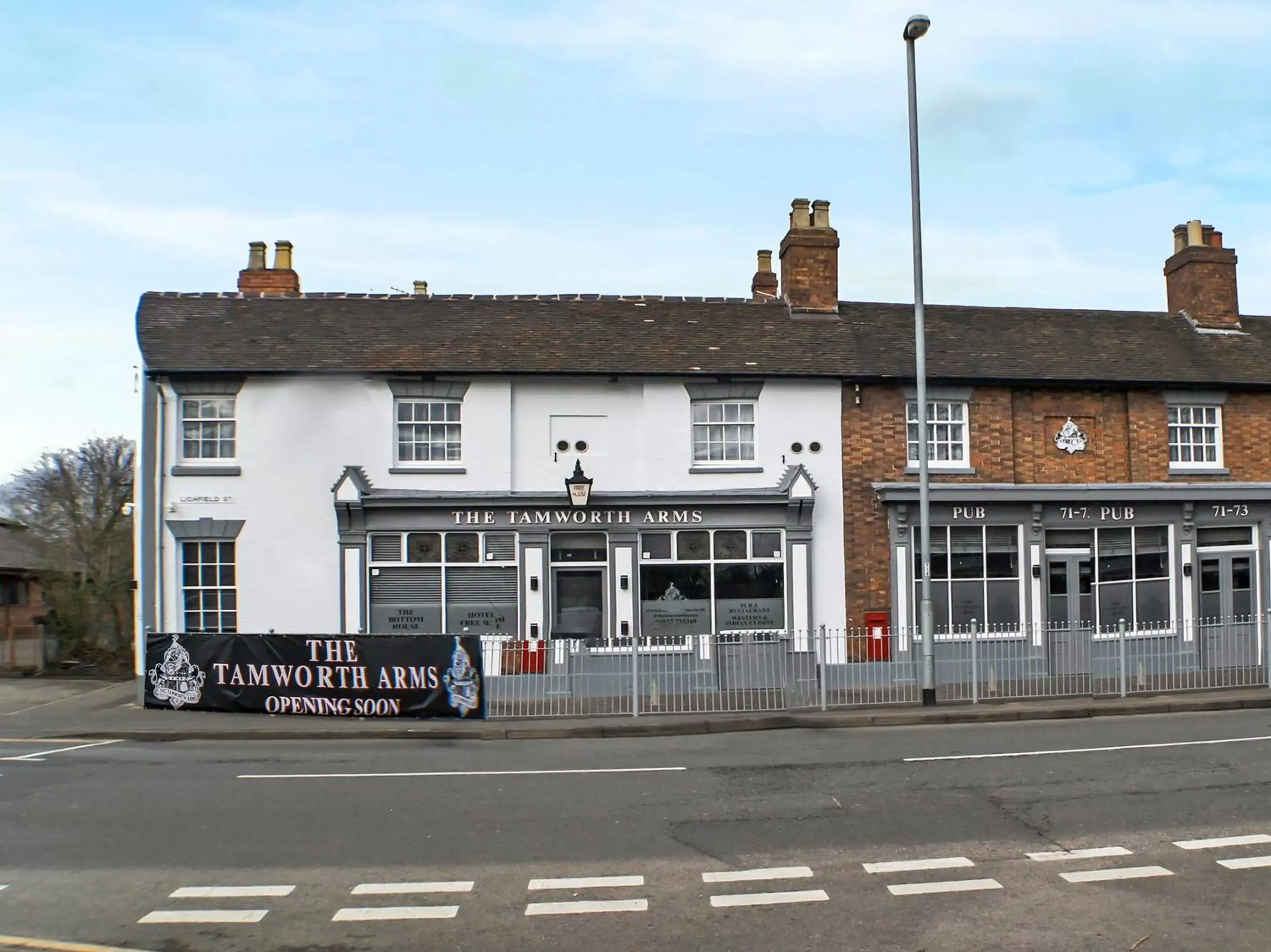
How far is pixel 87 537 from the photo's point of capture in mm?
25219

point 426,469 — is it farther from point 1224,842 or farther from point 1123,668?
point 1224,842

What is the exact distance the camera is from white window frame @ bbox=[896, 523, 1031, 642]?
19.8m

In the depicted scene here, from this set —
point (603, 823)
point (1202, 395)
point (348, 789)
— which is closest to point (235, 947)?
point (603, 823)

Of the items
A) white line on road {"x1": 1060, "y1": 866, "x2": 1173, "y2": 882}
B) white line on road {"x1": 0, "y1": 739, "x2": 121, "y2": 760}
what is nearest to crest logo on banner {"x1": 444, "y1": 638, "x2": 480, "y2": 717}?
white line on road {"x1": 0, "y1": 739, "x2": 121, "y2": 760}

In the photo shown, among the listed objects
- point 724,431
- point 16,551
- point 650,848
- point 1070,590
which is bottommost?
point 650,848

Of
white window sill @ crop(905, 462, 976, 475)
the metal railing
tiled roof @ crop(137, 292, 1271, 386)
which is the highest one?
tiled roof @ crop(137, 292, 1271, 386)

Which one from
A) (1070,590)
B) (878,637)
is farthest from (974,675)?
(1070,590)

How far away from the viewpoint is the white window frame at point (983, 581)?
1978 cm

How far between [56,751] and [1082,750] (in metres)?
12.7

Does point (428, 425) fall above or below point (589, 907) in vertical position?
above

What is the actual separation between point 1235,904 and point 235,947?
20.2ft

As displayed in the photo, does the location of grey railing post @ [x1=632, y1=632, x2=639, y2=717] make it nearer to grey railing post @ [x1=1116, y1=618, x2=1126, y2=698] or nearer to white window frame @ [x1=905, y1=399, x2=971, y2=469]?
white window frame @ [x1=905, y1=399, x2=971, y2=469]

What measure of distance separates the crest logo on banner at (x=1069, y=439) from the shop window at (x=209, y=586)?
15.7 m

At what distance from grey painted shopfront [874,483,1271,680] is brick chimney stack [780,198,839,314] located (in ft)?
14.2
